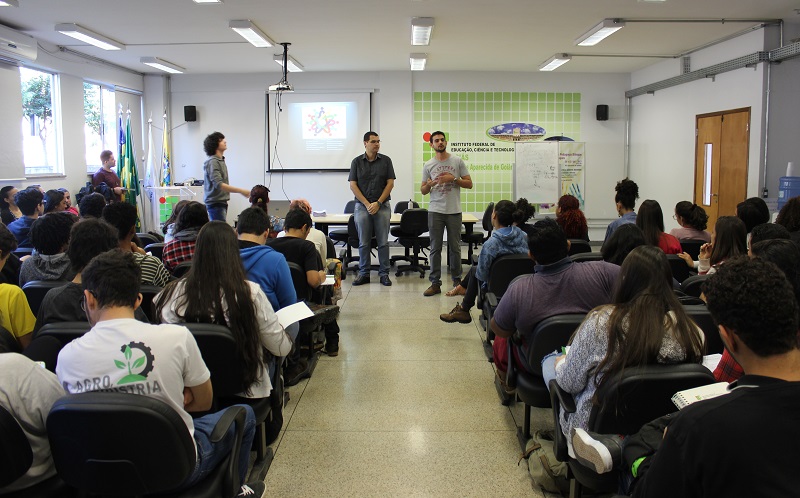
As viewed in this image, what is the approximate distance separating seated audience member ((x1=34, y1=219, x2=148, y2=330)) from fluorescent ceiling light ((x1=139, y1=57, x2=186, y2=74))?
24.4ft

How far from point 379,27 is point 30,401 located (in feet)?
20.7

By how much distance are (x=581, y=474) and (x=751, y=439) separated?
117cm

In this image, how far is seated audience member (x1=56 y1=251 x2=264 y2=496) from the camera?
174 centimetres

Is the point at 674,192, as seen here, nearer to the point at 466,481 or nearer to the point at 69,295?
the point at 466,481

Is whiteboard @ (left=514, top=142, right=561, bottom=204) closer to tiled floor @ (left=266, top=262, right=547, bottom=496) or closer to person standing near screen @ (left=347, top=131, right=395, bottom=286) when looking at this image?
person standing near screen @ (left=347, top=131, right=395, bottom=286)

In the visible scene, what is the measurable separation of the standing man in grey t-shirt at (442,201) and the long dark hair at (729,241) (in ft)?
10.9

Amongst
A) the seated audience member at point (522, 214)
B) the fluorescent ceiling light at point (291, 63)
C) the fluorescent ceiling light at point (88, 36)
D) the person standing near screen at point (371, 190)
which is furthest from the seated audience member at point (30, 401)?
the fluorescent ceiling light at point (291, 63)

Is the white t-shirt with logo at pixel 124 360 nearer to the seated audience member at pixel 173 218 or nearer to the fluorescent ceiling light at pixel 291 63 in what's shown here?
the seated audience member at pixel 173 218

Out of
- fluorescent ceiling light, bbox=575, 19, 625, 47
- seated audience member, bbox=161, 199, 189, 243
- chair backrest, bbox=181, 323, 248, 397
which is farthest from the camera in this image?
fluorescent ceiling light, bbox=575, 19, 625, 47

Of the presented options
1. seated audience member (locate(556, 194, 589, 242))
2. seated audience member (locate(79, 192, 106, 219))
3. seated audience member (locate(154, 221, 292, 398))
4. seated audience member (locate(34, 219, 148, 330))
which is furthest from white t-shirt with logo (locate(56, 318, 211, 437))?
seated audience member (locate(556, 194, 589, 242))

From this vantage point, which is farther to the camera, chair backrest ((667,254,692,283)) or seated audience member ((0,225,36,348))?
chair backrest ((667,254,692,283))

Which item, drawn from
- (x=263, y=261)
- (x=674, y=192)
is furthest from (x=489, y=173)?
(x=263, y=261)

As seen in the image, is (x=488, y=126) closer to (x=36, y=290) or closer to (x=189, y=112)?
(x=189, y=112)

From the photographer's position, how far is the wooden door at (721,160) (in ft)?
24.2
